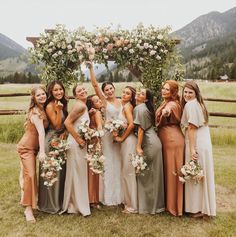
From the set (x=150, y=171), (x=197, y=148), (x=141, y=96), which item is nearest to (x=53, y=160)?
(x=150, y=171)

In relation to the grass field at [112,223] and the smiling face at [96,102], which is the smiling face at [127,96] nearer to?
the smiling face at [96,102]

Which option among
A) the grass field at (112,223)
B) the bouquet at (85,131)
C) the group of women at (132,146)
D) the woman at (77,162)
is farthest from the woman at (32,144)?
the bouquet at (85,131)

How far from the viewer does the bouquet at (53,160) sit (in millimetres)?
6633

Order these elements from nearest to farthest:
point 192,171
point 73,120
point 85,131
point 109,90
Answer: point 192,171
point 85,131
point 73,120
point 109,90

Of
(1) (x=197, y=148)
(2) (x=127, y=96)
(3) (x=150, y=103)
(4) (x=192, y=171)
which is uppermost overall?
(2) (x=127, y=96)

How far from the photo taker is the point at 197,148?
6.81 metres

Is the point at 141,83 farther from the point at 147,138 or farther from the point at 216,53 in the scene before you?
the point at 216,53

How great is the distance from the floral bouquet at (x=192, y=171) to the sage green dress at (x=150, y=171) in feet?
1.70

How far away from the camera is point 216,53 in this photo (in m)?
195

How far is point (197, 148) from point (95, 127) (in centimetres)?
180

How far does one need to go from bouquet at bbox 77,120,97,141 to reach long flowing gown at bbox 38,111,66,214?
1.34 ft

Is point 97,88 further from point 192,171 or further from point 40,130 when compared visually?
point 192,171

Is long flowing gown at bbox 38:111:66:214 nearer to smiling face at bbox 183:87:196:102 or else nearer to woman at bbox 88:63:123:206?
woman at bbox 88:63:123:206

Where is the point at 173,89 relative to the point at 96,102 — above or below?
above
